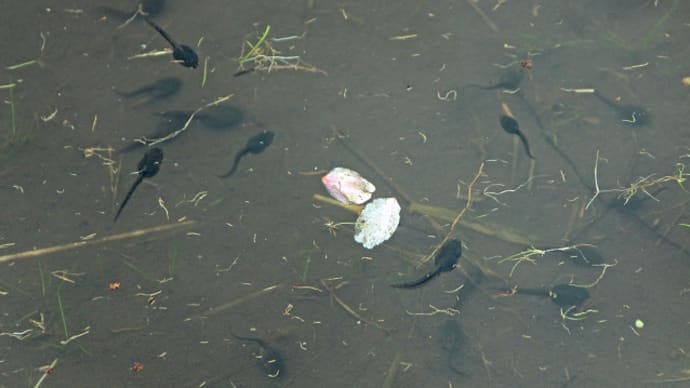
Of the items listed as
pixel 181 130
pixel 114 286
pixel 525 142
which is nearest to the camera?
pixel 114 286

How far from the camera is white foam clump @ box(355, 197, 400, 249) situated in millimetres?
2596

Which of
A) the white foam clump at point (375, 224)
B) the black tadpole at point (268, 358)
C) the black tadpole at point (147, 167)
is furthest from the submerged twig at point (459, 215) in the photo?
the black tadpole at point (147, 167)

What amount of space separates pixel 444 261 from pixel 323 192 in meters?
0.65

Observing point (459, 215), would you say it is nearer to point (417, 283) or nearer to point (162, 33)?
point (417, 283)

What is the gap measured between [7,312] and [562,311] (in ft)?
8.17

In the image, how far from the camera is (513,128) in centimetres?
273

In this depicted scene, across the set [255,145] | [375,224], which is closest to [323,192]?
[375,224]

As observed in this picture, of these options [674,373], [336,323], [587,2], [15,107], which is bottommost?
[674,373]

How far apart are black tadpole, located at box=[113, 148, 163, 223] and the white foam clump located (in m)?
0.95

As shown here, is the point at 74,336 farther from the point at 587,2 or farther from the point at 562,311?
the point at 587,2

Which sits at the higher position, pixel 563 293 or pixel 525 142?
pixel 525 142

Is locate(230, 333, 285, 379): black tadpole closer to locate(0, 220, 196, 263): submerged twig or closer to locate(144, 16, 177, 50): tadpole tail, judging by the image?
locate(0, 220, 196, 263): submerged twig

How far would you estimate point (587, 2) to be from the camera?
283 cm

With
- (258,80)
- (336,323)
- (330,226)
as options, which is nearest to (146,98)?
(258,80)
